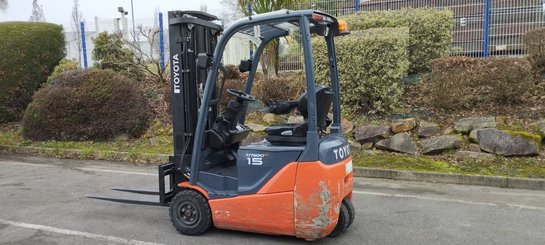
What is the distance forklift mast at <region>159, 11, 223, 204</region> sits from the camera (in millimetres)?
5289

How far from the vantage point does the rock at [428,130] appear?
8883 millimetres

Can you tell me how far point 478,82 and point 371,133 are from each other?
2436 mm

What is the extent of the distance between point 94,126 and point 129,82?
1.37 m

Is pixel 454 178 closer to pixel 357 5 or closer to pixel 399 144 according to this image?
pixel 399 144

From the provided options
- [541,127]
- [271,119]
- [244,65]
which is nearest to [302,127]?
[244,65]

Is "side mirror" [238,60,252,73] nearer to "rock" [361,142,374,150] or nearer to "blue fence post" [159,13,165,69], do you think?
"rock" [361,142,374,150]

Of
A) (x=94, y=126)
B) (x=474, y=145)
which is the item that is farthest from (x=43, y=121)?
(x=474, y=145)

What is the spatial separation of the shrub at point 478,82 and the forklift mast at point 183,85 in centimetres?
575

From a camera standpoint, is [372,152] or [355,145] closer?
[372,152]

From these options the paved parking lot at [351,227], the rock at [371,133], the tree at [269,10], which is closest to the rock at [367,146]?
the rock at [371,133]

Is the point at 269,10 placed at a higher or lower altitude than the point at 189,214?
higher

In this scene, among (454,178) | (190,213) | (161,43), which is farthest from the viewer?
(161,43)

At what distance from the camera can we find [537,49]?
32.4 feet

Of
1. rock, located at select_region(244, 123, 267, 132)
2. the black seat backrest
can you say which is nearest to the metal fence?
rock, located at select_region(244, 123, 267, 132)
